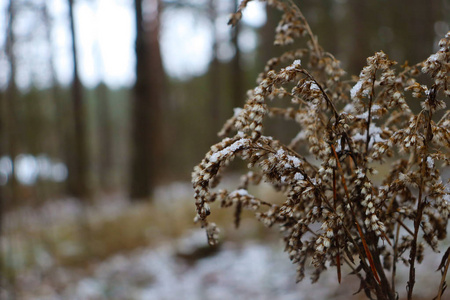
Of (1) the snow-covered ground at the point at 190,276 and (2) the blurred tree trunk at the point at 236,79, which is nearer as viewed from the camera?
(1) the snow-covered ground at the point at 190,276

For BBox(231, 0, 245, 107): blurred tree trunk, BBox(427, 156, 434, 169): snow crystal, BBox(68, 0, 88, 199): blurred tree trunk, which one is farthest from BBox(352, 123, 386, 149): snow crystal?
BBox(68, 0, 88, 199): blurred tree trunk

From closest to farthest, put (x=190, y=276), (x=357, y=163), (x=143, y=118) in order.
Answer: (x=357, y=163) → (x=190, y=276) → (x=143, y=118)

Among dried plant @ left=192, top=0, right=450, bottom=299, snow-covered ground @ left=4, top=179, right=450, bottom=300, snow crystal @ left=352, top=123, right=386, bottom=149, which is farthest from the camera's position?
snow-covered ground @ left=4, top=179, right=450, bottom=300

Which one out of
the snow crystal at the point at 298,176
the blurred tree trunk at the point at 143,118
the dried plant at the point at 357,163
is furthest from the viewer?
the blurred tree trunk at the point at 143,118

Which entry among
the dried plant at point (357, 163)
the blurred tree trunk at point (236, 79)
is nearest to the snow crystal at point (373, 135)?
the dried plant at point (357, 163)

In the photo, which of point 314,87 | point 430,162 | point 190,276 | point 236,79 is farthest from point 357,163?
point 236,79

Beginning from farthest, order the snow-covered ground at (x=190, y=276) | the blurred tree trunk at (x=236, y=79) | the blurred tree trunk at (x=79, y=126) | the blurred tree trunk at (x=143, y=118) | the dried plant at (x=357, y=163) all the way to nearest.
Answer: the blurred tree trunk at (x=79, y=126) < the blurred tree trunk at (x=236, y=79) < the blurred tree trunk at (x=143, y=118) < the snow-covered ground at (x=190, y=276) < the dried plant at (x=357, y=163)

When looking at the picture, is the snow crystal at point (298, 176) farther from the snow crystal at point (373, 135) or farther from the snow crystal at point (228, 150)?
the snow crystal at point (373, 135)

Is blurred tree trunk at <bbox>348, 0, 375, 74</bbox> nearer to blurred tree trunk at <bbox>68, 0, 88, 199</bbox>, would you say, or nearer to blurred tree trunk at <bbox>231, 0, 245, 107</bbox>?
blurred tree trunk at <bbox>231, 0, 245, 107</bbox>

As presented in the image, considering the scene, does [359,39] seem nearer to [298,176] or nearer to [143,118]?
[143,118]

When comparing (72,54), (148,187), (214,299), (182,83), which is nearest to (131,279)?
(214,299)

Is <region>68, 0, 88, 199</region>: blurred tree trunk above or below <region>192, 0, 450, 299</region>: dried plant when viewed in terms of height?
above

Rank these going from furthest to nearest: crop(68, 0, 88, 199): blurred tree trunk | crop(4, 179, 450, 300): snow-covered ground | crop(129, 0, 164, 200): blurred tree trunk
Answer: crop(68, 0, 88, 199): blurred tree trunk, crop(129, 0, 164, 200): blurred tree trunk, crop(4, 179, 450, 300): snow-covered ground
